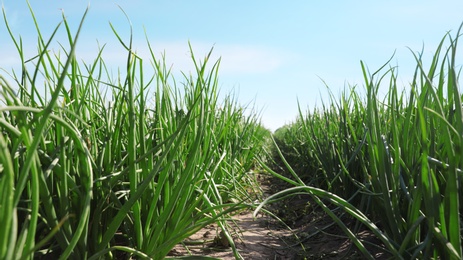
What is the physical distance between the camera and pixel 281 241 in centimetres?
180

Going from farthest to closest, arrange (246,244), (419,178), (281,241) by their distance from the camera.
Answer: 1. (281,241)
2. (246,244)
3. (419,178)

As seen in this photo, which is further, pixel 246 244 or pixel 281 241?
pixel 281 241

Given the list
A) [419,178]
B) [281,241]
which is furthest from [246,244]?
[419,178]

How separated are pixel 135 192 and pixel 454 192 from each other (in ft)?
2.20

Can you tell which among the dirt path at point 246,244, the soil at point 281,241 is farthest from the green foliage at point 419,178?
the dirt path at point 246,244

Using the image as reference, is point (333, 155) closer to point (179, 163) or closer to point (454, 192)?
point (179, 163)

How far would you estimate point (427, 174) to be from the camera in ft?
3.16

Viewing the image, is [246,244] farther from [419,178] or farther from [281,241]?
[419,178]

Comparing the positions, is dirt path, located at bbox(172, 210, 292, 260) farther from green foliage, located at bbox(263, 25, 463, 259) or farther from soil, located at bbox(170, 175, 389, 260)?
green foliage, located at bbox(263, 25, 463, 259)

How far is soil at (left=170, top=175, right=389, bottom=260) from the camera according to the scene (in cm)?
148

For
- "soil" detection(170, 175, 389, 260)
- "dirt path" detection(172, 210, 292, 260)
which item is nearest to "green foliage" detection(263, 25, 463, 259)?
"soil" detection(170, 175, 389, 260)

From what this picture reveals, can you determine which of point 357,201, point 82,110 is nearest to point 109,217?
point 82,110

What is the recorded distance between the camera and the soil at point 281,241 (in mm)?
1479

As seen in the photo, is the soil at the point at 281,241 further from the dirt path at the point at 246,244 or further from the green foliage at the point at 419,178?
the green foliage at the point at 419,178
